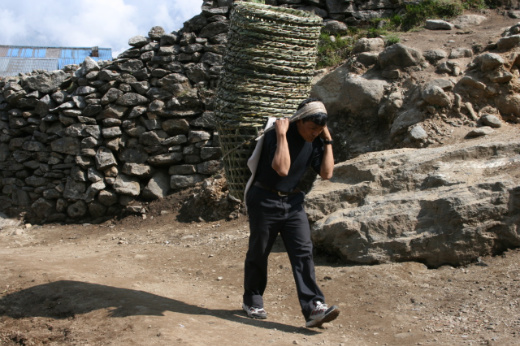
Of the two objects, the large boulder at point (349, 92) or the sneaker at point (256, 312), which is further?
the large boulder at point (349, 92)

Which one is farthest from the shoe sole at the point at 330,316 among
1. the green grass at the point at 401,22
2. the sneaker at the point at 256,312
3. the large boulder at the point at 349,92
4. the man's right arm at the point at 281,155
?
the green grass at the point at 401,22

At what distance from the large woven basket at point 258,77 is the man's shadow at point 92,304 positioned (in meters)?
0.98

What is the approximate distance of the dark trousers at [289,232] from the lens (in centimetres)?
366

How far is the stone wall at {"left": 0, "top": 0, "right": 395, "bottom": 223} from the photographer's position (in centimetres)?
884

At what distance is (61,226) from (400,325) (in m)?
7.00

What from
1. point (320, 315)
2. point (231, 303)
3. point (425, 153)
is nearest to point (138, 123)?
point (231, 303)

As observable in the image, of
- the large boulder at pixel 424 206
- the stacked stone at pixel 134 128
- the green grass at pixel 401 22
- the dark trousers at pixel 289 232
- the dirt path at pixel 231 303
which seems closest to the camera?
the dirt path at pixel 231 303

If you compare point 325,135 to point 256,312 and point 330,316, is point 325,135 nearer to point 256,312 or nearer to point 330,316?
point 330,316

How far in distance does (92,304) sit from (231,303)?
112cm

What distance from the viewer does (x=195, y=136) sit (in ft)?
28.6

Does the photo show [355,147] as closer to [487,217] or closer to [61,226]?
[487,217]

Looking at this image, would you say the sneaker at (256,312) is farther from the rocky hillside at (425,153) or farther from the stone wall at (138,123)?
the stone wall at (138,123)

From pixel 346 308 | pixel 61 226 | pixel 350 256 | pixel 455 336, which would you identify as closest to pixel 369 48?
pixel 350 256

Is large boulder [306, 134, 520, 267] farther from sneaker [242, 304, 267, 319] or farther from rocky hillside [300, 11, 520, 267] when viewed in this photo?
sneaker [242, 304, 267, 319]
